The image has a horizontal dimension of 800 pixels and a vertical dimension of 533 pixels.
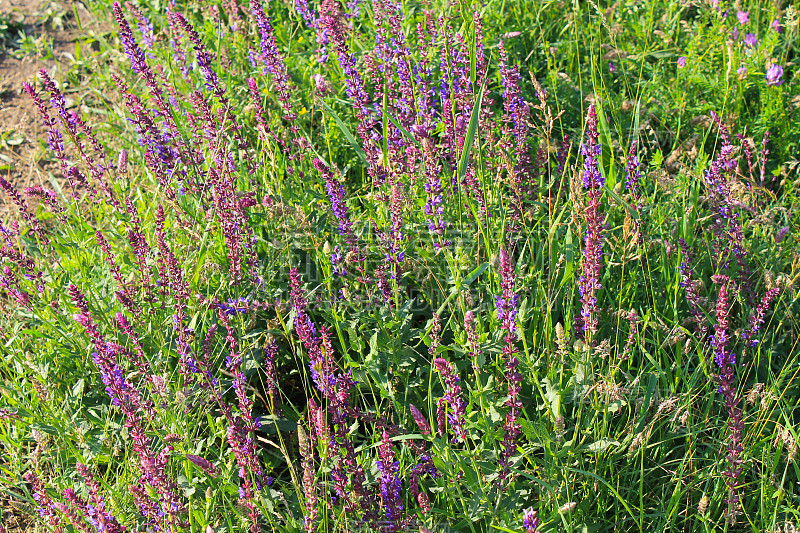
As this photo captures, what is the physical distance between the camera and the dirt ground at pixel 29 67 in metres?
4.61

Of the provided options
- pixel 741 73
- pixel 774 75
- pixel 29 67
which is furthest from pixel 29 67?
pixel 774 75

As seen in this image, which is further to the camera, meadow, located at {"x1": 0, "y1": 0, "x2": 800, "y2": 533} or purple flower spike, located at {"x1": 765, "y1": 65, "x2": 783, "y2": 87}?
purple flower spike, located at {"x1": 765, "y1": 65, "x2": 783, "y2": 87}

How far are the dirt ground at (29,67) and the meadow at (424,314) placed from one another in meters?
0.65

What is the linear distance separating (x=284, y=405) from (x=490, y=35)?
263 centimetres

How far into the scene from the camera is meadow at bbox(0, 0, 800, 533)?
7.45ft

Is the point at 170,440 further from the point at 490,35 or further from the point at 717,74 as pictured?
the point at 717,74

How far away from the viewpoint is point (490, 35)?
4.18 metres

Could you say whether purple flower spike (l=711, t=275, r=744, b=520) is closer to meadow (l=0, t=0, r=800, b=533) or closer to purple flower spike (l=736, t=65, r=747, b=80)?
meadow (l=0, t=0, r=800, b=533)

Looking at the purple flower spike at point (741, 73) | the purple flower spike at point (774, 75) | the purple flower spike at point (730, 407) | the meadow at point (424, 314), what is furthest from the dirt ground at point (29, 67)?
the purple flower spike at point (774, 75)

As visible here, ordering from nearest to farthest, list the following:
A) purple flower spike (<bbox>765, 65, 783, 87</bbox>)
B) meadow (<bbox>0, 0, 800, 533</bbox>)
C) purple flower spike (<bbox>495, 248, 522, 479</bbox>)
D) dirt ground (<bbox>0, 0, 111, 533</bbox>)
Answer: purple flower spike (<bbox>495, 248, 522, 479</bbox>)
meadow (<bbox>0, 0, 800, 533</bbox>)
purple flower spike (<bbox>765, 65, 783, 87</bbox>)
dirt ground (<bbox>0, 0, 111, 533</bbox>)

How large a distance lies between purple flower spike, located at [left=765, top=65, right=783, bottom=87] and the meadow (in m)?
0.02

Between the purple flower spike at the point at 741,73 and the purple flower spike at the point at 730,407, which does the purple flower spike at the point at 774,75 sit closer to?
the purple flower spike at the point at 741,73

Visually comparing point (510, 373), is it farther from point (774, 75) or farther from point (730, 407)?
point (774, 75)

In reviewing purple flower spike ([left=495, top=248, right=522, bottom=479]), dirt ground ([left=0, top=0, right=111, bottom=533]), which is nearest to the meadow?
purple flower spike ([left=495, top=248, right=522, bottom=479])
